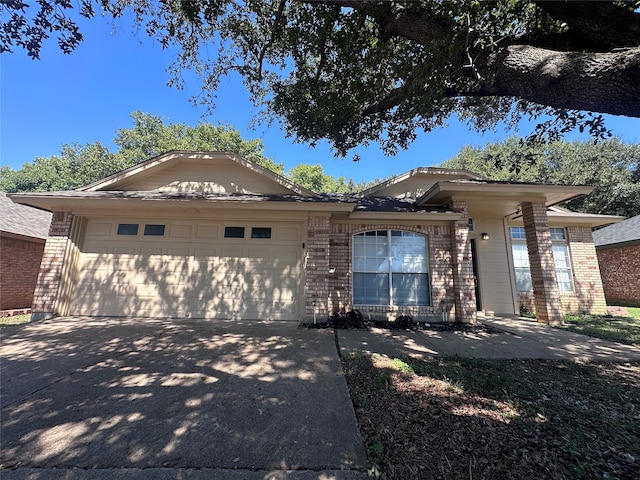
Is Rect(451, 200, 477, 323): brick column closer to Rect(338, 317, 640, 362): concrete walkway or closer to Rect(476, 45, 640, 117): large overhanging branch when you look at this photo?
Rect(338, 317, 640, 362): concrete walkway

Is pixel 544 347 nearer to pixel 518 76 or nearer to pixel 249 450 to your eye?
pixel 518 76

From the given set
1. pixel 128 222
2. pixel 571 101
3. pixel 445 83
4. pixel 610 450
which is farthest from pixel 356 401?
pixel 128 222

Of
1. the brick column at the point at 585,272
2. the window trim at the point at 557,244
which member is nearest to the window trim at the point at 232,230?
the window trim at the point at 557,244

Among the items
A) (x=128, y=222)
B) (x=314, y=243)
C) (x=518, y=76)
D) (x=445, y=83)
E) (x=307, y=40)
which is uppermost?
(x=307, y=40)

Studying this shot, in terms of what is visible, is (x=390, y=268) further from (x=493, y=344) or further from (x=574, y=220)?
(x=574, y=220)

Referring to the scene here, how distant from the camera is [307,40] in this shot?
635 centimetres

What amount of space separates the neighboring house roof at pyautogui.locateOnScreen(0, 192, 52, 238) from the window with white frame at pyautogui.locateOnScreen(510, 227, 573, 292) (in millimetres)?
15978

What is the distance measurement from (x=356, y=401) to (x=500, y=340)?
4.12m

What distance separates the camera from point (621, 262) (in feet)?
39.9

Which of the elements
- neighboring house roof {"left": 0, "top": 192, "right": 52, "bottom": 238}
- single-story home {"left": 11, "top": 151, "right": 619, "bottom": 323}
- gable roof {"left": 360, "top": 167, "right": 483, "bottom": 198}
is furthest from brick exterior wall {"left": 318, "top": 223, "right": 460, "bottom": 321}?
neighboring house roof {"left": 0, "top": 192, "right": 52, "bottom": 238}

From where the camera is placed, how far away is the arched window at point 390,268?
23.5 ft

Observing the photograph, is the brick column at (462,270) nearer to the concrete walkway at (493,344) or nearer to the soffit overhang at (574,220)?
the concrete walkway at (493,344)

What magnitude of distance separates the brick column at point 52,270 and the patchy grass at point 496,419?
7186 mm

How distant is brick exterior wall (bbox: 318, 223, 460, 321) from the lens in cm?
698
